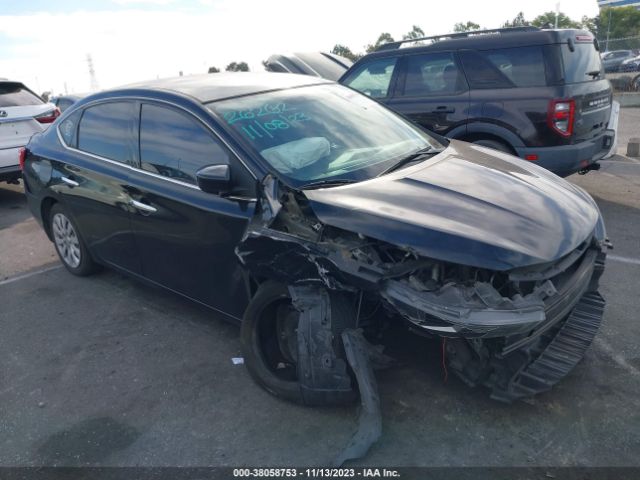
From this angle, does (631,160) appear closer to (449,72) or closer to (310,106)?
A: (449,72)

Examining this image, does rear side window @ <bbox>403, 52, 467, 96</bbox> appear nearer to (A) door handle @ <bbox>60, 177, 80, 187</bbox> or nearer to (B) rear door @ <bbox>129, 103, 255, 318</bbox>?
(B) rear door @ <bbox>129, 103, 255, 318</bbox>

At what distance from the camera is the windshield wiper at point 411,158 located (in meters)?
3.41

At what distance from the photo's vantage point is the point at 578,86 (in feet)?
19.0

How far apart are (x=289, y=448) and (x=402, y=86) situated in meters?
5.30

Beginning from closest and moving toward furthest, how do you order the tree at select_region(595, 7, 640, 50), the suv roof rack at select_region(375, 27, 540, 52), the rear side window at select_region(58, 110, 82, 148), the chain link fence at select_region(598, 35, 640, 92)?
the rear side window at select_region(58, 110, 82, 148) → the suv roof rack at select_region(375, 27, 540, 52) → the chain link fence at select_region(598, 35, 640, 92) → the tree at select_region(595, 7, 640, 50)

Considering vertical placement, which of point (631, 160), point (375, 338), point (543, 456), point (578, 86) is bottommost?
point (631, 160)

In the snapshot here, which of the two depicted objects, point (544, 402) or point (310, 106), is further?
point (310, 106)

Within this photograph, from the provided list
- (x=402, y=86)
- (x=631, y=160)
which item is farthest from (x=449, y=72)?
(x=631, y=160)

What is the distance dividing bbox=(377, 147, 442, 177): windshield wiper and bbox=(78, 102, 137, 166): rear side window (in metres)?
1.86

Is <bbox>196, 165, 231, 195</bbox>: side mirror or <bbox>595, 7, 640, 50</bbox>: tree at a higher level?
<bbox>196, 165, 231, 195</bbox>: side mirror

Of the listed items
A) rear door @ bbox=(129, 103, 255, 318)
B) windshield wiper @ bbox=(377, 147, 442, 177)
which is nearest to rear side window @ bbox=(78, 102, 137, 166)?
rear door @ bbox=(129, 103, 255, 318)

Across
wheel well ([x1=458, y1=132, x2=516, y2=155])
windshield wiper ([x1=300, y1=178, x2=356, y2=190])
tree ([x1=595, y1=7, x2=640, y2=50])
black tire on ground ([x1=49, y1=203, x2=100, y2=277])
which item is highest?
windshield wiper ([x1=300, y1=178, x2=356, y2=190])

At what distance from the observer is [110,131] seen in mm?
4238

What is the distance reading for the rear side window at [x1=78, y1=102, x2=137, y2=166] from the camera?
4020 mm
